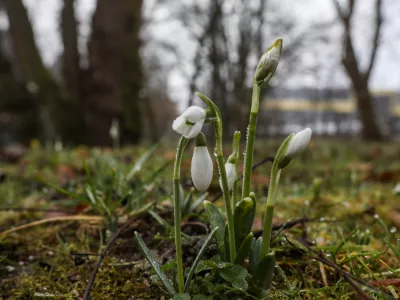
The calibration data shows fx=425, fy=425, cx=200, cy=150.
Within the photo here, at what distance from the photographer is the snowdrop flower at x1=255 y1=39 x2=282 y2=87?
3.48ft

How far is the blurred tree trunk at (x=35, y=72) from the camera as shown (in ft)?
29.8

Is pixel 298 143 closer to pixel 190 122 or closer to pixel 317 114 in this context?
pixel 190 122

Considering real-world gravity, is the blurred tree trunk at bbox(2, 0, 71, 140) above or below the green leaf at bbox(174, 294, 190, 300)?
above

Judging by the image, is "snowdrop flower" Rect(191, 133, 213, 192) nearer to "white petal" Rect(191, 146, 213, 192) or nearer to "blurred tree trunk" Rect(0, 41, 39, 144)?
"white petal" Rect(191, 146, 213, 192)

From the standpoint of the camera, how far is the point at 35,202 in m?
2.38

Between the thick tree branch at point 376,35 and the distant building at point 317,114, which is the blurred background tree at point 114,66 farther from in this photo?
the distant building at point 317,114

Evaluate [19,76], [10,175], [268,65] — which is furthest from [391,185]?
[19,76]

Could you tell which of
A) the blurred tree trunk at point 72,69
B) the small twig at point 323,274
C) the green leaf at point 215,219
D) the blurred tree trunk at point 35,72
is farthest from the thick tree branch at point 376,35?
the green leaf at point 215,219

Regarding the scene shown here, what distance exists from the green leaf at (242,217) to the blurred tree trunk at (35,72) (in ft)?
27.4

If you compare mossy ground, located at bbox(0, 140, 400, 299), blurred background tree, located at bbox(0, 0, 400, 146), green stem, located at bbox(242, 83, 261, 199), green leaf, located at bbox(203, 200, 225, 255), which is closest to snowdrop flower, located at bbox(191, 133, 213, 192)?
green stem, located at bbox(242, 83, 261, 199)

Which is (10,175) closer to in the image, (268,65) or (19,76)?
(268,65)

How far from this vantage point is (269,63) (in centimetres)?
106

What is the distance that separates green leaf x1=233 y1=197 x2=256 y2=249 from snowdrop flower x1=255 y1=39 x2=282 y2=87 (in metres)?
0.33

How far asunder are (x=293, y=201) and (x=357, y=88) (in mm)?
9434
